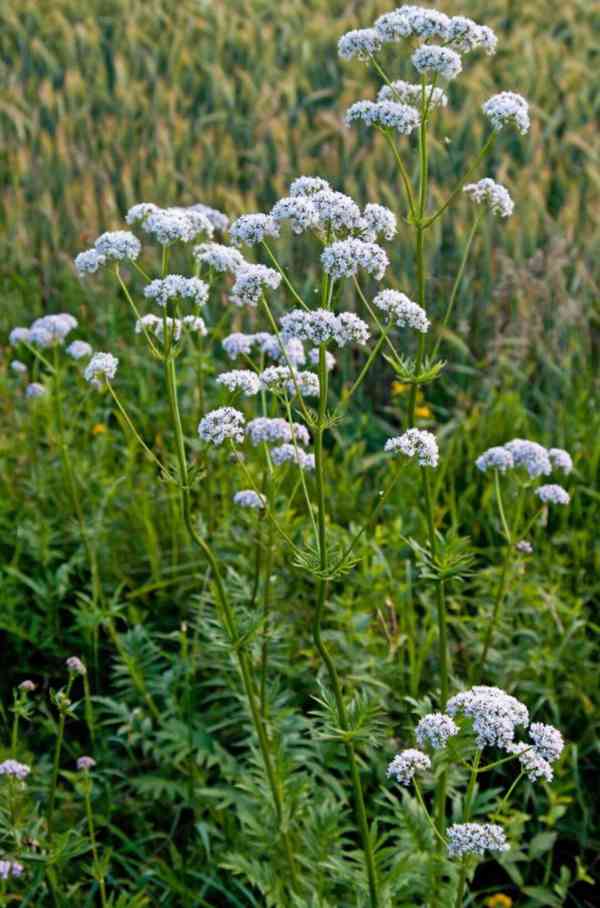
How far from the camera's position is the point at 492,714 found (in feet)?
8.28

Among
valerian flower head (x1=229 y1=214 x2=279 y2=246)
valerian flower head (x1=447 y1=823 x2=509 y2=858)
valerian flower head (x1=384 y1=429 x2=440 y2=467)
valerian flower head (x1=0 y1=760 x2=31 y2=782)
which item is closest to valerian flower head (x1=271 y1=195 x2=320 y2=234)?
valerian flower head (x1=229 y1=214 x2=279 y2=246)

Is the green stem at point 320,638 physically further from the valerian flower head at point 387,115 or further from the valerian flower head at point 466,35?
the valerian flower head at point 466,35

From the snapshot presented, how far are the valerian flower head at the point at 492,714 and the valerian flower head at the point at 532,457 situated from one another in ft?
3.50

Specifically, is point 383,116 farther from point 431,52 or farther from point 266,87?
point 266,87

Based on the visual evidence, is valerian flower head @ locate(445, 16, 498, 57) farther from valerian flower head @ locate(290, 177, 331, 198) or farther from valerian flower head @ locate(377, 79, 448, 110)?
valerian flower head @ locate(290, 177, 331, 198)

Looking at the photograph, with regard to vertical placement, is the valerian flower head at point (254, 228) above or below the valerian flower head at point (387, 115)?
below

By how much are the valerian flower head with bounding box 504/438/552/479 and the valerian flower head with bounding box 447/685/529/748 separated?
1067 mm

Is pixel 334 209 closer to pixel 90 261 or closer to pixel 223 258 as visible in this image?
pixel 223 258

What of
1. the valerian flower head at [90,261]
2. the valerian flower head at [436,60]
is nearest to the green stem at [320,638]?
the valerian flower head at [90,261]

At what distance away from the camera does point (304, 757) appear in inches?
146

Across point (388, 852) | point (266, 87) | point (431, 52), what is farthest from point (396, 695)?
point (266, 87)

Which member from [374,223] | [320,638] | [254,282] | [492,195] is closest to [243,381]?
[254,282]

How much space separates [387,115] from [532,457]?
111 cm

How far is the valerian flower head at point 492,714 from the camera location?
8.21 ft
